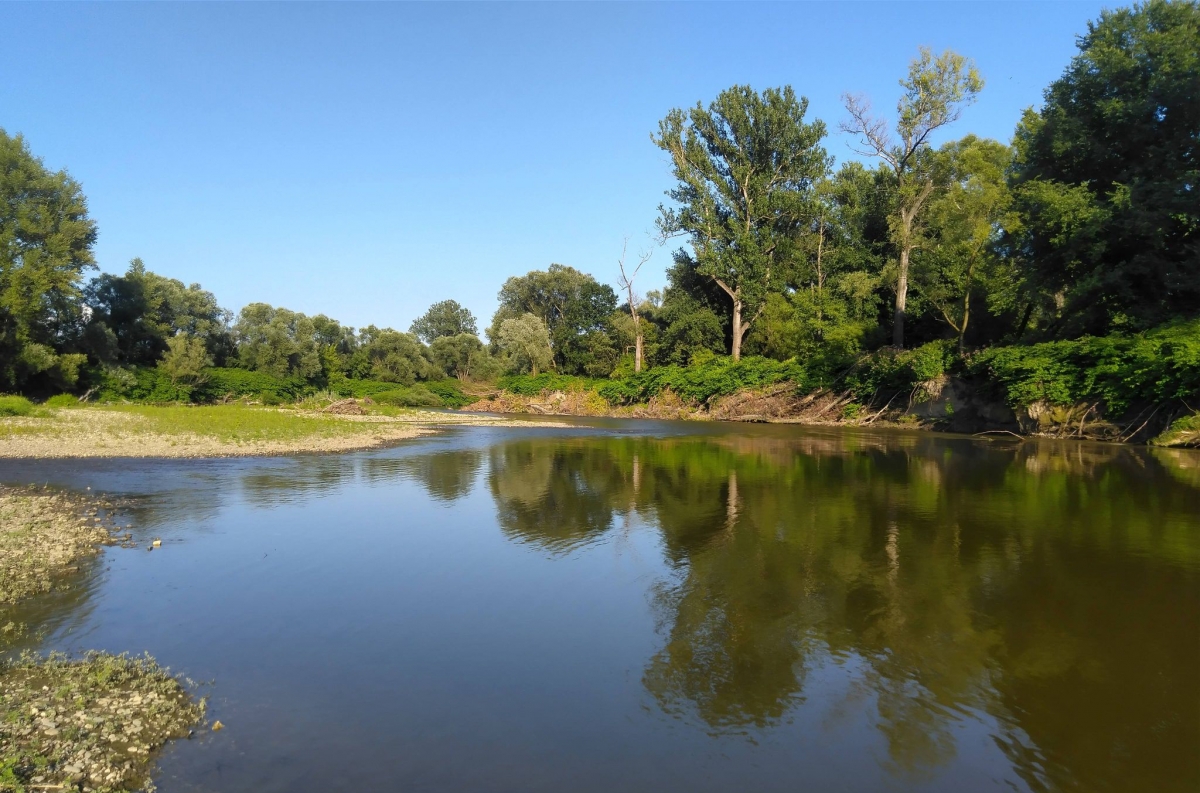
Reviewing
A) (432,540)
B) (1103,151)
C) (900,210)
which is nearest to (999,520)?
(432,540)

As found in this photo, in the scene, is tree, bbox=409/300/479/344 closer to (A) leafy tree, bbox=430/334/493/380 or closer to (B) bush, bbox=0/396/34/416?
(A) leafy tree, bbox=430/334/493/380

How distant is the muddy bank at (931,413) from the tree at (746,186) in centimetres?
699

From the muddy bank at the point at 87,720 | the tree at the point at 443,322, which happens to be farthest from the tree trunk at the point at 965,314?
the tree at the point at 443,322

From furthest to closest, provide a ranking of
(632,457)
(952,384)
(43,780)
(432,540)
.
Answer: (952,384)
(632,457)
(432,540)
(43,780)

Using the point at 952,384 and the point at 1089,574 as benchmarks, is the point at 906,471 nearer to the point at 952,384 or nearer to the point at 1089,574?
the point at 1089,574

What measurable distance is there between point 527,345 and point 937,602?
61.5 meters

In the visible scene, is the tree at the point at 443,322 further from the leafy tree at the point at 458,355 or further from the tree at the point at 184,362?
the tree at the point at 184,362

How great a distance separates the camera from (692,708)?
586cm

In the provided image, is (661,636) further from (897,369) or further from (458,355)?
(458,355)

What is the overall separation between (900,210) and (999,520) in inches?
1363

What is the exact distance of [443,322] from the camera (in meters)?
120

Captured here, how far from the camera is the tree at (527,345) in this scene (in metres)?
68.5

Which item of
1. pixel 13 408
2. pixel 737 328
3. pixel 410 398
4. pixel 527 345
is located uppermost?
pixel 737 328

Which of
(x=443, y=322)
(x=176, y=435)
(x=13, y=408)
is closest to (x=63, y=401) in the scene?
(x=13, y=408)
